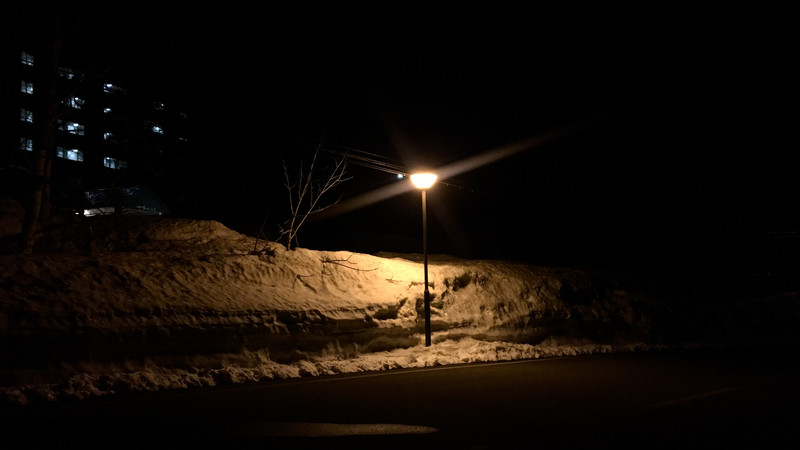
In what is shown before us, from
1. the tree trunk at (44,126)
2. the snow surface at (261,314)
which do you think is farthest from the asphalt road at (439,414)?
the tree trunk at (44,126)

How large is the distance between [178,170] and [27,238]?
11.5 metres

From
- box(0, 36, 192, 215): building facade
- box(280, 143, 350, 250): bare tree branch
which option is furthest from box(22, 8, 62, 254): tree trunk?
box(280, 143, 350, 250): bare tree branch

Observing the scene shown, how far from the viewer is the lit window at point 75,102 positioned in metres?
15.5

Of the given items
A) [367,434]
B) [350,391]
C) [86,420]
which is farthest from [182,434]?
[350,391]

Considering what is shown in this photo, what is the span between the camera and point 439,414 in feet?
24.8

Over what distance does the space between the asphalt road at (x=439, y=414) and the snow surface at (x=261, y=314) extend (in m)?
1.37

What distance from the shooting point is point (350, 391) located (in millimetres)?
9242

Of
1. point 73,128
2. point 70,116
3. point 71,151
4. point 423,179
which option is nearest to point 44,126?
point 70,116

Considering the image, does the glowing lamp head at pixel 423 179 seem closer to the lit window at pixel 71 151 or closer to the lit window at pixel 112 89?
the lit window at pixel 112 89

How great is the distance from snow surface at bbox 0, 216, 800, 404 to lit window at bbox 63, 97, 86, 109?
140 inches

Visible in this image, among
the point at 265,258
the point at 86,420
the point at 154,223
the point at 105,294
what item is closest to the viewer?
the point at 86,420

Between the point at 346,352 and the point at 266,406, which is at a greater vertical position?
the point at 346,352

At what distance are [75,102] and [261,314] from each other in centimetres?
858

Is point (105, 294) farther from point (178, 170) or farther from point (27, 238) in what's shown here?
point (178, 170)
